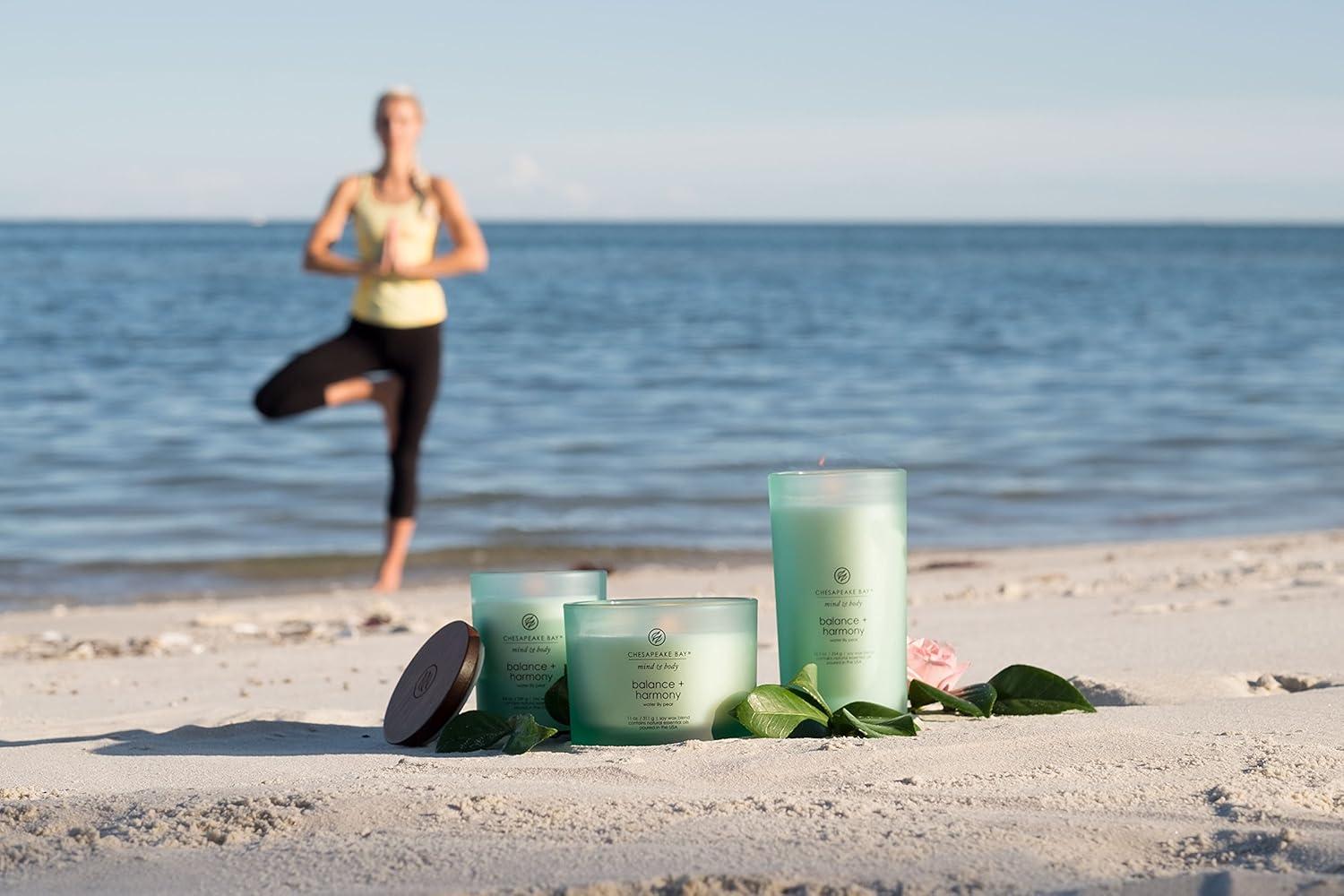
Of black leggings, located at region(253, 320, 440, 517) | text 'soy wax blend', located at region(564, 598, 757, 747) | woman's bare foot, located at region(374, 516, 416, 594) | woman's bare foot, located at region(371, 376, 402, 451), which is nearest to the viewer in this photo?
text 'soy wax blend', located at region(564, 598, 757, 747)

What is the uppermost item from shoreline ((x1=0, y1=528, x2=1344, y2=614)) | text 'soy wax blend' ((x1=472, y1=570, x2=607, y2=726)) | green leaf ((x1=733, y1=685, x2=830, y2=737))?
text 'soy wax blend' ((x1=472, y1=570, x2=607, y2=726))

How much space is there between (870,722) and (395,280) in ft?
12.3

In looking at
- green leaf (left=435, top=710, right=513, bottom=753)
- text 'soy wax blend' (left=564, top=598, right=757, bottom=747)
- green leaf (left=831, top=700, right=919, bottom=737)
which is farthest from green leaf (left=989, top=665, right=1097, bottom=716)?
green leaf (left=435, top=710, right=513, bottom=753)

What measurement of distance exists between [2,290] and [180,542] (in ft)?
85.4

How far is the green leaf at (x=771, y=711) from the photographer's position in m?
2.21

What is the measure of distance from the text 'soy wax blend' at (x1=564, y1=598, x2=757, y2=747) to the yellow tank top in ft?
11.6

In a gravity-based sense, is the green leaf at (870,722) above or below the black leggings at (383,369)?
below

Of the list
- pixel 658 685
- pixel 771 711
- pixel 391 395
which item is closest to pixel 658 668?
pixel 658 685

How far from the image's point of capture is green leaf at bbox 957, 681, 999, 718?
2.47 metres

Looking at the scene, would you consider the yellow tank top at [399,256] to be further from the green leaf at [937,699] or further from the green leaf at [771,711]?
the green leaf at [771,711]

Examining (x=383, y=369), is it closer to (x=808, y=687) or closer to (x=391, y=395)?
(x=391, y=395)

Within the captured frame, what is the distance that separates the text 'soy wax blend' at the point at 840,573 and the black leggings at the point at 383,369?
11.2 ft

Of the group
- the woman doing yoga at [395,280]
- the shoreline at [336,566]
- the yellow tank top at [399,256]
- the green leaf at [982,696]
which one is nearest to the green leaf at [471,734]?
the green leaf at [982,696]

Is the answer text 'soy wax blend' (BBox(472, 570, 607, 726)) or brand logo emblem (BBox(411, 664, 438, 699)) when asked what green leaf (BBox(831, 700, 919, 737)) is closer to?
text 'soy wax blend' (BBox(472, 570, 607, 726))
